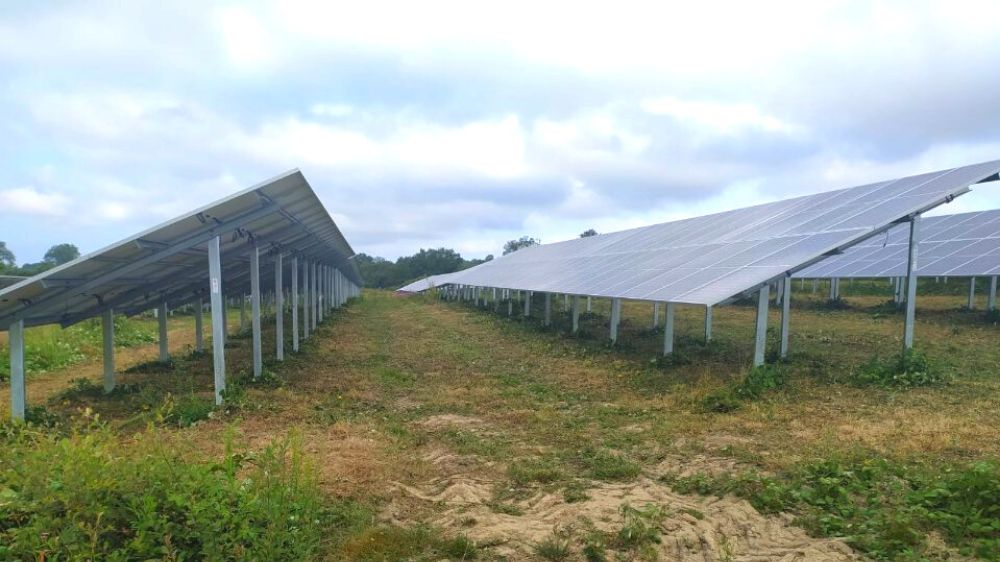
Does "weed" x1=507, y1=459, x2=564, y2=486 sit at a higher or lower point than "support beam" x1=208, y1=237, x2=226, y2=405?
lower

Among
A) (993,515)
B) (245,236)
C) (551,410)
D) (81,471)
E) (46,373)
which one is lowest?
(46,373)

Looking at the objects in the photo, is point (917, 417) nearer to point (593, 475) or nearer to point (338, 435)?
point (593, 475)

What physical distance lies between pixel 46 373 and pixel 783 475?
17.1 m

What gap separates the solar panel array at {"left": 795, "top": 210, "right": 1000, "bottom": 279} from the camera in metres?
22.5

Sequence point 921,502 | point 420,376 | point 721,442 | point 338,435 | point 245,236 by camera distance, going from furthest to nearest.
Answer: point 420,376 → point 245,236 → point 338,435 → point 721,442 → point 921,502

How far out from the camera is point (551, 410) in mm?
9734

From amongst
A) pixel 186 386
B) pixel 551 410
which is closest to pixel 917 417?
pixel 551 410

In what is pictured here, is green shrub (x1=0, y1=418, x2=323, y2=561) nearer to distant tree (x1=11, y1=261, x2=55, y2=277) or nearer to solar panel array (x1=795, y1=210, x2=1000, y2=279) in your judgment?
solar panel array (x1=795, y1=210, x2=1000, y2=279)

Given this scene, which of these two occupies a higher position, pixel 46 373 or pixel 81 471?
pixel 81 471

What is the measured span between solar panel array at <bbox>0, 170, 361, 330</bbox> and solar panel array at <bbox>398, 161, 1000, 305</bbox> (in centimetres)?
697

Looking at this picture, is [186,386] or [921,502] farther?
[186,386]

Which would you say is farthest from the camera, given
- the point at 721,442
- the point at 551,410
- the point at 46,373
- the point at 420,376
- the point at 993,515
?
the point at 46,373

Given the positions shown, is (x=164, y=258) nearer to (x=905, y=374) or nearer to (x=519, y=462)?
(x=519, y=462)

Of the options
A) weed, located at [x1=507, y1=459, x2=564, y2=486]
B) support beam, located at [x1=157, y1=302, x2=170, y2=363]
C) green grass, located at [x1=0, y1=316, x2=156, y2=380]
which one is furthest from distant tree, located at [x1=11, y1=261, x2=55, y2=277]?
weed, located at [x1=507, y1=459, x2=564, y2=486]
